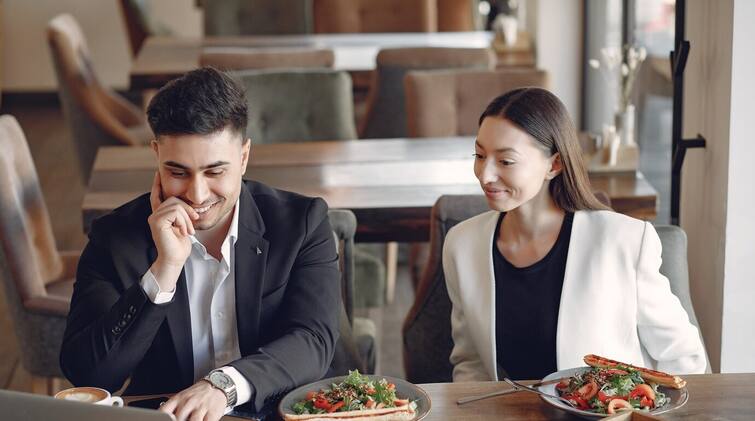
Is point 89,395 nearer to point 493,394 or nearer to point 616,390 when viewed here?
point 493,394

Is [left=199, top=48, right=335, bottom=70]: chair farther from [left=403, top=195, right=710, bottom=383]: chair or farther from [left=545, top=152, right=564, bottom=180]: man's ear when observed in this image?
[left=545, top=152, right=564, bottom=180]: man's ear

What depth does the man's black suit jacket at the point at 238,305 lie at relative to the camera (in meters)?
1.92

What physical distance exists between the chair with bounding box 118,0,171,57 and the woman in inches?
205

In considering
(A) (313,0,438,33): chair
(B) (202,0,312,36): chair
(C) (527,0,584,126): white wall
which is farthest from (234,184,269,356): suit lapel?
(B) (202,0,312,36): chair

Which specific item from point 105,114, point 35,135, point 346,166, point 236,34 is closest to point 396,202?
point 346,166

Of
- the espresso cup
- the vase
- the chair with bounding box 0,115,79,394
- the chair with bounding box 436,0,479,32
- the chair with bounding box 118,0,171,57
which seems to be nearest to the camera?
the espresso cup

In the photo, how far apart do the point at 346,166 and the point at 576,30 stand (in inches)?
98.0

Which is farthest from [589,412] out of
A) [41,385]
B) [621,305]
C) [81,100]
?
[81,100]

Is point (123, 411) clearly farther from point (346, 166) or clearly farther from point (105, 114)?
point (105, 114)

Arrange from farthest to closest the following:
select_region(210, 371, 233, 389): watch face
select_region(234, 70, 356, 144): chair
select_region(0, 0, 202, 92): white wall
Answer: select_region(0, 0, 202, 92): white wall
select_region(234, 70, 356, 144): chair
select_region(210, 371, 233, 389): watch face

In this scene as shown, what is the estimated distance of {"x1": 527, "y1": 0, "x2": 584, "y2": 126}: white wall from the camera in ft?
18.3

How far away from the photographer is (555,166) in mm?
2139

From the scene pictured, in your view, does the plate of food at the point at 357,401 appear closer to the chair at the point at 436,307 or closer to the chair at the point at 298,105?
the chair at the point at 436,307

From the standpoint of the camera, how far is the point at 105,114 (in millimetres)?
4664
